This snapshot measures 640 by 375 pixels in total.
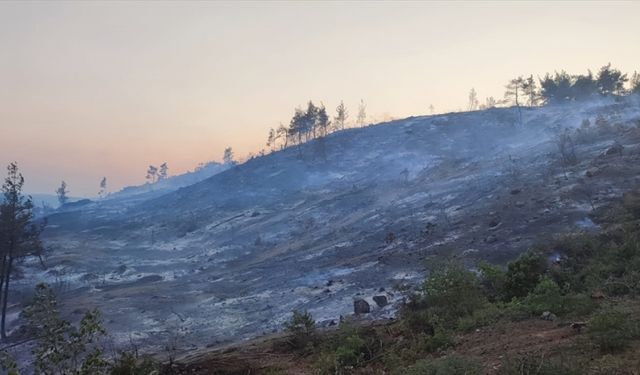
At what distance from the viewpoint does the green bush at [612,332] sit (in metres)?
6.50

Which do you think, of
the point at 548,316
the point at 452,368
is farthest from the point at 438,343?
the point at 452,368

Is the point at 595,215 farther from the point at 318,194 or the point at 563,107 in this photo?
the point at 563,107

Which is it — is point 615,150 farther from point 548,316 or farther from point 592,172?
point 548,316

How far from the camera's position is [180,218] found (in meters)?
64.8

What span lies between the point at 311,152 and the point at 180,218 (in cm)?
2971

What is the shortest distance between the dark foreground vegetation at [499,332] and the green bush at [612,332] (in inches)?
0.6

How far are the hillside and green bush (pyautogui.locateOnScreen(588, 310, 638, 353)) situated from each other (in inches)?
378

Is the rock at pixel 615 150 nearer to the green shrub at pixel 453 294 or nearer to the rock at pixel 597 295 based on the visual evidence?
the rock at pixel 597 295

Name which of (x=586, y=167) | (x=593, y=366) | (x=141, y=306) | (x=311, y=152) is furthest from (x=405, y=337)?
(x=311, y=152)

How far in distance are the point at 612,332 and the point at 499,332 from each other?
7.70 feet

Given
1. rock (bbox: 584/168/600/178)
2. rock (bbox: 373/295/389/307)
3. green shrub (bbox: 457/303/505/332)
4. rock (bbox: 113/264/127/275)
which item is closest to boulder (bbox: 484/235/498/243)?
rock (bbox: 373/295/389/307)

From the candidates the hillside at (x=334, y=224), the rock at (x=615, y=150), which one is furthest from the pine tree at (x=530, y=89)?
the rock at (x=615, y=150)

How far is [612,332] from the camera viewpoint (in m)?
6.66

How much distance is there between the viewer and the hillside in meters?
22.3
